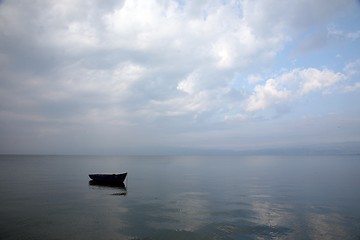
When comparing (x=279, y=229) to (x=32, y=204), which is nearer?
(x=279, y=229)

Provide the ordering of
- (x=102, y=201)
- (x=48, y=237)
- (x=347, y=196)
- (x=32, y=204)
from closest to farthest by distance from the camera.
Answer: (x=48, y=237) → (x=32, y=204) → (x=102, y=201) → (x=347, y=196)

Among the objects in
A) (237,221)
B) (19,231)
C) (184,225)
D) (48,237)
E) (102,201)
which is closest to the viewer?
(48,237)

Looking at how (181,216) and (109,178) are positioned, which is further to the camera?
(109,178)

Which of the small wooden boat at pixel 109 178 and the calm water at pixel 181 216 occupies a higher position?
the small wooden boat at pixel 109 178

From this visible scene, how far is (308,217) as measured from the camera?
31.9 meters

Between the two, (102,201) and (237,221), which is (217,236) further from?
(102,201)

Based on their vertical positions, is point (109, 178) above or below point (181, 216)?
above

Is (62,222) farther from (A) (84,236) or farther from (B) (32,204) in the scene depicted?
(B) (32,204)

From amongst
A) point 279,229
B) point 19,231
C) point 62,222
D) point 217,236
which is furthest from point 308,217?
point 19,231

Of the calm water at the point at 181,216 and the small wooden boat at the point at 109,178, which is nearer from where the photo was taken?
the calm water at the point at 181,216

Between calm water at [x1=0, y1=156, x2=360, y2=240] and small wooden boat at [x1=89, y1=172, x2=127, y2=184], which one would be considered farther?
small wooden boat at [x1=89, y1=172, x2=127, y2=184]

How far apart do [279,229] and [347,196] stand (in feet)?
92.4

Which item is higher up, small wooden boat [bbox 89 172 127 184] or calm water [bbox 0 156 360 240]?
small wooden boat [bbox 89 172 127 184]

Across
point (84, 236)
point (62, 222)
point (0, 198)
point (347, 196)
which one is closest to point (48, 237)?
point (84, 236)
